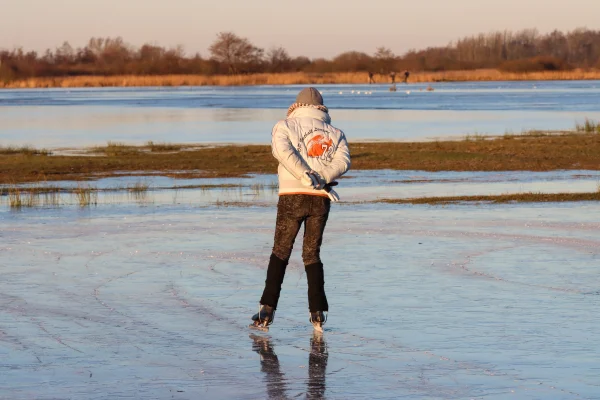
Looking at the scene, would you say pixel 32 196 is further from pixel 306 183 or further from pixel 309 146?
pixel 306 183

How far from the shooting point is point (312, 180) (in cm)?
791

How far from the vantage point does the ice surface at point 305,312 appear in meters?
6.80

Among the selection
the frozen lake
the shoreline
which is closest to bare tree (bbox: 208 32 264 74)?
the shoreline

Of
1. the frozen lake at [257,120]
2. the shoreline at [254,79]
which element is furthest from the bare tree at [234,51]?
the frozen lake at [257,120]

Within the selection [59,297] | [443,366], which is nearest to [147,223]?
[59,297]

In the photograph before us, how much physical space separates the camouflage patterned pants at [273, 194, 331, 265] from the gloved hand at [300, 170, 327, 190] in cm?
21

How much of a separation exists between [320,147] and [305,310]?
153cm

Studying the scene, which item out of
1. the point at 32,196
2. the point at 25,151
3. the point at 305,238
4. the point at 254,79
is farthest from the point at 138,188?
the point at 254,79

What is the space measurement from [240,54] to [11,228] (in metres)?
140

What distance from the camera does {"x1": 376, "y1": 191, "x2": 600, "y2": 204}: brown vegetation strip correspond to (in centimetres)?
1753

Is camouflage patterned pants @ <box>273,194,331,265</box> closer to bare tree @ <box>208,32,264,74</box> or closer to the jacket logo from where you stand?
the jacket logo

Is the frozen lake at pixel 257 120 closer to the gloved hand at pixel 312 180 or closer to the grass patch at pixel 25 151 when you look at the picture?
the grass patch at pixel 25 151

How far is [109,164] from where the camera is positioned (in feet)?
87.5

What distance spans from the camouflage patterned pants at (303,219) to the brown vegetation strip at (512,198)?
930 cm
